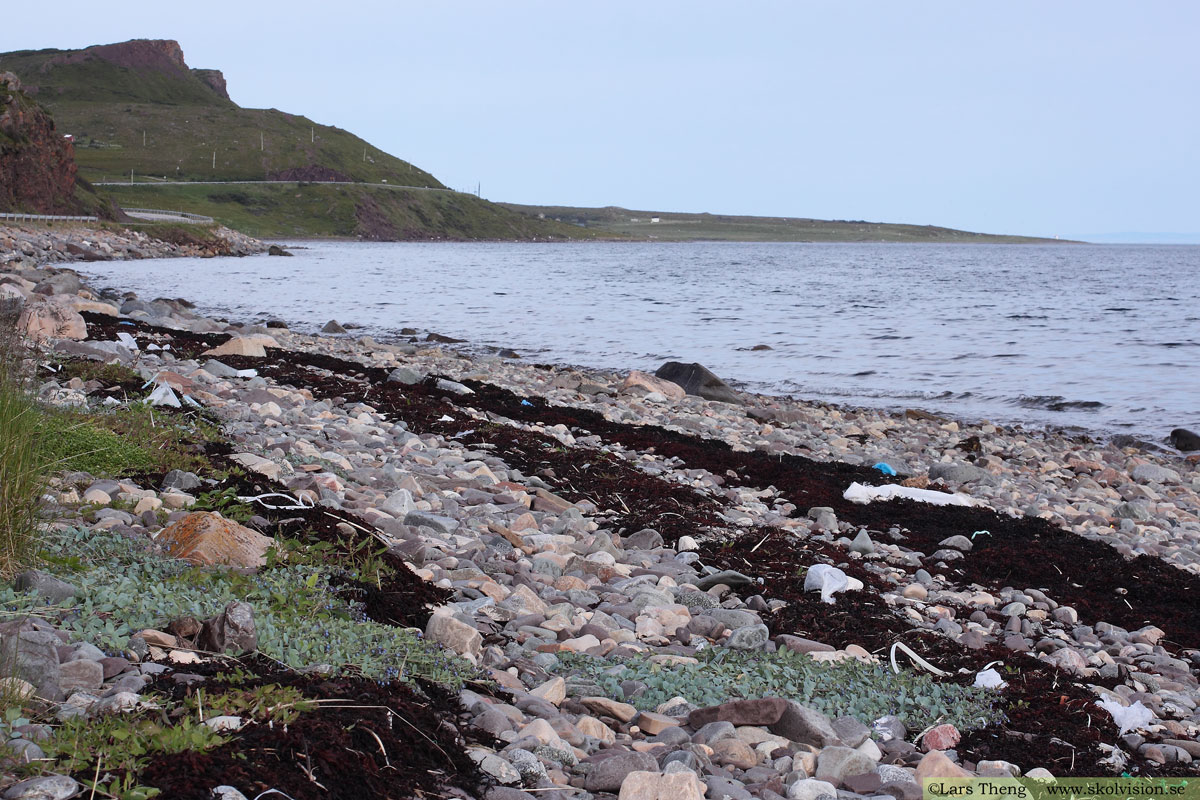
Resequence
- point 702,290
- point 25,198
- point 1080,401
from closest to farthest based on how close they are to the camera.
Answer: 1. point 1080,401
2. point 702,290
3. point 25,198

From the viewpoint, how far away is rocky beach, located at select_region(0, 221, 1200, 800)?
3.18m

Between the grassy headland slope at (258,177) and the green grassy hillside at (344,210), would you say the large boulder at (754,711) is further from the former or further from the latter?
the grassy headland slope at (258,177)

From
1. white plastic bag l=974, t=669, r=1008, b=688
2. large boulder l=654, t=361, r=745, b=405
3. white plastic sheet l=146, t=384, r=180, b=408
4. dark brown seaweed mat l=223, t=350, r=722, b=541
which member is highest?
white plastic sheet l=146, t=384, r=180, b=408

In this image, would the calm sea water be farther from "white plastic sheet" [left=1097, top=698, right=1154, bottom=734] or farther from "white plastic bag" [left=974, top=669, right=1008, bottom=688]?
"white plastic bag" [left=974, top=669, right=1008, bottom=688]

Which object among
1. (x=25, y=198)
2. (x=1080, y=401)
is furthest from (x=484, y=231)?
(x=1080, y=401)

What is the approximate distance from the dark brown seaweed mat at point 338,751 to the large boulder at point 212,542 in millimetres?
1280

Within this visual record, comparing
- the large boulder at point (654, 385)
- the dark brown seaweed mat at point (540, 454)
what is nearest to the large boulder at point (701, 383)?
the large boulder at point (654, 385)

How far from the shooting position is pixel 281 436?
332 inches

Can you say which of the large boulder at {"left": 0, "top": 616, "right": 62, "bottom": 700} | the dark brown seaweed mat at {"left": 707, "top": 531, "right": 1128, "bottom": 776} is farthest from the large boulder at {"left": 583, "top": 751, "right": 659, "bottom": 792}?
the large boulder at {"left": 0, "top": 616, "right": 62, "bottom": 700}

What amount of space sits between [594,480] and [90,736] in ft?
20.5

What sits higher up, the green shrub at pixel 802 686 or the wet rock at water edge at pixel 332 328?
the green shrub at pixel 802 686

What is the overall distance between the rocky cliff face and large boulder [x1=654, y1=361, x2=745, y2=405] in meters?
58.3

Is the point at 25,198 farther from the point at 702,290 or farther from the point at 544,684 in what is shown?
the point at 544,684

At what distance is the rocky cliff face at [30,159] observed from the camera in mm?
62094
